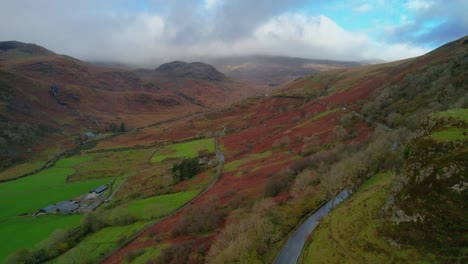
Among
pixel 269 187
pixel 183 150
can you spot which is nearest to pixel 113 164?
pixel 183 150

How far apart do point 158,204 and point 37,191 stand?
227ft

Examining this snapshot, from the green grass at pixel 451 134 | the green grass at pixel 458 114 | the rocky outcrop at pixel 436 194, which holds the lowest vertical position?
the rocky outcrop at pixel 436 194

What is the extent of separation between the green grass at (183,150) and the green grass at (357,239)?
103 m

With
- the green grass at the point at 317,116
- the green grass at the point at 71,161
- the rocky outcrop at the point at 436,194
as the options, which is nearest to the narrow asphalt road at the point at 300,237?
the rocky outcrop at the point at 436,194

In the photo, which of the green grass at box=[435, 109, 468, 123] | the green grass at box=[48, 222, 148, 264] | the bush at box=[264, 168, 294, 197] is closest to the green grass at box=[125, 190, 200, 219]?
the green grass at box=[48, 222, 148, 264]

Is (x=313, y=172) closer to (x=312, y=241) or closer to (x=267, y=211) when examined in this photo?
(x=267, y=211)

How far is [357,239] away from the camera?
122 ft

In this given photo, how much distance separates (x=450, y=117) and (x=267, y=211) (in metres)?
32.2

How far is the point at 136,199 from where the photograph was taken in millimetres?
96125

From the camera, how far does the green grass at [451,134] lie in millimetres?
33500

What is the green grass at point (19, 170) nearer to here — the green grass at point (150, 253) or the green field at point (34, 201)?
the green field at point (34, 201)

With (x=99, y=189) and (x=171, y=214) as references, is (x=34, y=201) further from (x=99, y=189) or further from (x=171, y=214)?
(x=171, y=214)

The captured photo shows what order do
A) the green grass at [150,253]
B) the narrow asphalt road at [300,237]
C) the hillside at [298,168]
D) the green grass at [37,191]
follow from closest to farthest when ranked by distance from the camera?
the narrow asphalt road at [300,237] < the hillside at [298,168] < the green grass at [150,253] < the green grass at [37,191]

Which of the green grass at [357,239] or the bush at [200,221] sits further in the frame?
the bush at [200,221]
